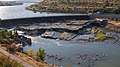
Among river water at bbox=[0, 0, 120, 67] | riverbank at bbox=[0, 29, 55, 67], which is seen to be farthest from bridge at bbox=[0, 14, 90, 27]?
riverbank at bbox=[0, 29, 55, 67]

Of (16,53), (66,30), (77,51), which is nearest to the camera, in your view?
(16,53)

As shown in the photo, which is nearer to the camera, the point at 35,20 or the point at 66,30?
the point at 66,30

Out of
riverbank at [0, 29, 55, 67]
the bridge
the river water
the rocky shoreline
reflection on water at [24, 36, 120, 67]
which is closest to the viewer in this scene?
riverbank at [0, 29, 55, 67]

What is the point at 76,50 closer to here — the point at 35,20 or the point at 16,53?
the point at 16,53

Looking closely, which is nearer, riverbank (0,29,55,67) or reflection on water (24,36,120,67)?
riverbank (0,29,55,67)

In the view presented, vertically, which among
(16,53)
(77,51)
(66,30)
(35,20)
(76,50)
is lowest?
(35,20)

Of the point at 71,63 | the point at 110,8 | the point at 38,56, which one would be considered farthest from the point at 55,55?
the point at 110,8

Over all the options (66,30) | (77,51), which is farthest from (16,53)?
(66,30)

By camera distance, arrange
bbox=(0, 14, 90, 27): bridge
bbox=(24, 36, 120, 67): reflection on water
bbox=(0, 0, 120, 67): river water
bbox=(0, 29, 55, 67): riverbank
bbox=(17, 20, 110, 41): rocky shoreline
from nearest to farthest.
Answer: bbox=(0, 29, 55, 67): riverbank, bbox=(0, 0, 120, 67): river water, bbox=(24, 36, 120, 67): reflection on water, bbox=(17, 20, 110, 41): rocky shoreline, bbox=(0, 14, 90, 27): bridge

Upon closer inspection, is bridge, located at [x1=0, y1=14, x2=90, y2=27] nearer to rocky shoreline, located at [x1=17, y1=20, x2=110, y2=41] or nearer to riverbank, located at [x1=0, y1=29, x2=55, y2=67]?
rocky shoreline, located at [x1=17, y1=20, x2=110, y2=41]

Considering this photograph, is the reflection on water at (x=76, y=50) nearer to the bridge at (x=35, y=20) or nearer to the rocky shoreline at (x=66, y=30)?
the rocky shoreline at (x=66, y=30)

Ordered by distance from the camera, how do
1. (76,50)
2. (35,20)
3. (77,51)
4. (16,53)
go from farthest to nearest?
1. (35,20)
2. (76,50)
3. (77,51)
4. (16,53)

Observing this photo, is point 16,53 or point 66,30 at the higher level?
point 16,53
